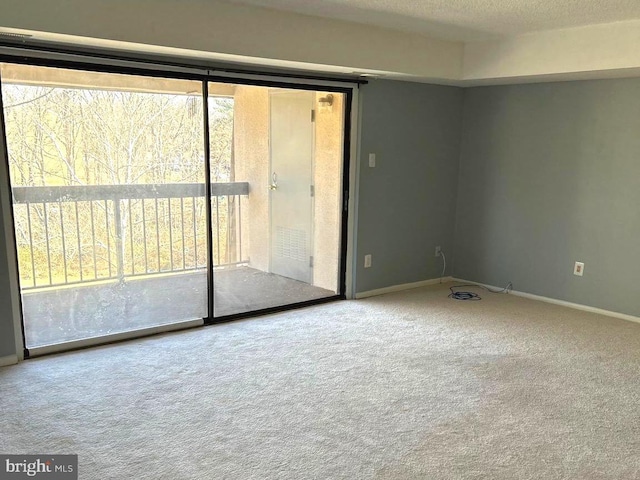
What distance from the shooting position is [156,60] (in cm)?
353

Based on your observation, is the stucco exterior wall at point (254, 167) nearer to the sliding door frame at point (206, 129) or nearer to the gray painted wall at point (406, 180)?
the sliding door frame at point (206, 129)

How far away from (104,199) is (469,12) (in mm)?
2812

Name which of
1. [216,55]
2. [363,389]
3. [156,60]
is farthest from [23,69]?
[363,389]

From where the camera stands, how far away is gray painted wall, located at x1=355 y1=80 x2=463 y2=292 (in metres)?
4.83

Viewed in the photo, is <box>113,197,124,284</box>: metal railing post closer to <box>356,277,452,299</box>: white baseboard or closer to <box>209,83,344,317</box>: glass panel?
<box>209,83,344,317</box>: glass panel

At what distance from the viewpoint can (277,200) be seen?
536 centimetres

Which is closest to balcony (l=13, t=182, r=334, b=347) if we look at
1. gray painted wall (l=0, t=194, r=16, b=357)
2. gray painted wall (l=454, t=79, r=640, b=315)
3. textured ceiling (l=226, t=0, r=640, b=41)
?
gray painted wall (l=0, t=194, r=16, b=357)

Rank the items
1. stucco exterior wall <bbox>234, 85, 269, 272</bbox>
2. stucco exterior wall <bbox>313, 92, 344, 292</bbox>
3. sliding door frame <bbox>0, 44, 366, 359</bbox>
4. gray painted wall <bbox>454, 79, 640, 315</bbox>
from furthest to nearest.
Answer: stucco exterior wall <bbox>313, 92, 344, 292</bbox> → stucco exterior wall <bbox>234, 85, 269, 272</bbox> → gray painted wall <bbox>454, 79, 640, 315</bbox> → sliding door frame <bbox>0, 44, 366, 359</bbox>

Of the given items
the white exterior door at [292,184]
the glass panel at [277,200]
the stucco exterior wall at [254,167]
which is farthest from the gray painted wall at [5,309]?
the white exterior door at [292,184]

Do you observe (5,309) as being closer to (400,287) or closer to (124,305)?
(124,305)

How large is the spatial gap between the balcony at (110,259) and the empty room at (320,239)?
2 cm

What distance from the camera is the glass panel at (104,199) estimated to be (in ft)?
11.1

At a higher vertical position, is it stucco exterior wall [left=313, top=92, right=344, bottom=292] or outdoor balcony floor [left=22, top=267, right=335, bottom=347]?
stucco exterior wall [left=313, top=92, right=344, bottom=292]

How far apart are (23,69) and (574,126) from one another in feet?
14.1
